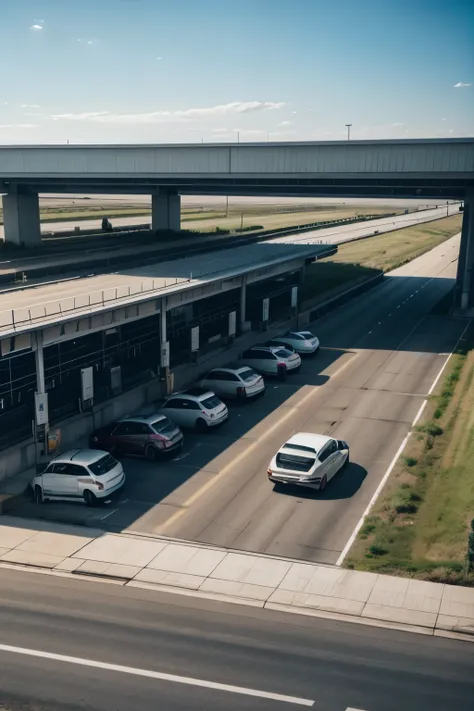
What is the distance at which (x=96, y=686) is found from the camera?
15523mm

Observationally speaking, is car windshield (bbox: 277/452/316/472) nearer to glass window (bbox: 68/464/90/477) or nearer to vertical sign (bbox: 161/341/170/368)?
glass window (bbox: 68/464/90/477)

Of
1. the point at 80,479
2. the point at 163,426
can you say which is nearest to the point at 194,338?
the point at 163,426

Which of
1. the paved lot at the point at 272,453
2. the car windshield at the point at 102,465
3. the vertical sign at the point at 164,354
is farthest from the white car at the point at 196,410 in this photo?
the car windshield at the point at 102,465

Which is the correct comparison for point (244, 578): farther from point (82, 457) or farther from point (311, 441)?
point (82, 457)

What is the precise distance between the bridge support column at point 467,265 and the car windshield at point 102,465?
4061 centimetres

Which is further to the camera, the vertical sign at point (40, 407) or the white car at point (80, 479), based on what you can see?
the vertical sign at point (40, 407)

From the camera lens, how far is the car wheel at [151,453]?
2964 cm

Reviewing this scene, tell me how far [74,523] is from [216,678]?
1012 centimetres

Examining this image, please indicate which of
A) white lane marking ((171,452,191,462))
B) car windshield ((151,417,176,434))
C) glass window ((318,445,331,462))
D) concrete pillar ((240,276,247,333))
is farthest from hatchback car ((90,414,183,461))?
concrete pillar ((240,276,247,333))

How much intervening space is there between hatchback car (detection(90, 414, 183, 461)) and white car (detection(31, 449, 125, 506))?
3113 mm

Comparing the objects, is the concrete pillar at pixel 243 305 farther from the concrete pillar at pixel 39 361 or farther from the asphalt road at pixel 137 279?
the concrete pillar at pixel 39 361

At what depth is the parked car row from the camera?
25969 mm

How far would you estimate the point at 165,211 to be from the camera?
78000mm

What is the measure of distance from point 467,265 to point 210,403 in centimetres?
3319
